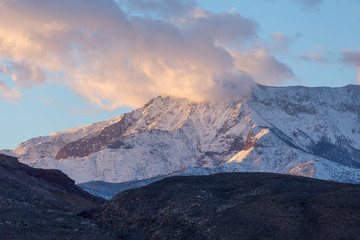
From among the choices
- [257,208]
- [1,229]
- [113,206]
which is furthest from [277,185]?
[1,229]

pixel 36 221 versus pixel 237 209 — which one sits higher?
pixel 36 221

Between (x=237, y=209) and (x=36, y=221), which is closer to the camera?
(x=237, y=209)

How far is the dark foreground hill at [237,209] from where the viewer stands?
43.0m

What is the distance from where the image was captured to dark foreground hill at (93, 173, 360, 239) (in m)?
43.0

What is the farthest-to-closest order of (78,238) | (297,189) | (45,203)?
1. (45,203)
2. (297,189)
3. (78,238)

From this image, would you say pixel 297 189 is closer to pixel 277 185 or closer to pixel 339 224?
pixel 277 185

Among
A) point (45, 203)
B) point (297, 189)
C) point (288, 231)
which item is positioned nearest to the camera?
point (288, 231)

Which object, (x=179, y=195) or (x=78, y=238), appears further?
(x=179, y=195)

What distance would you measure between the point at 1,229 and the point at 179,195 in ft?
39.8

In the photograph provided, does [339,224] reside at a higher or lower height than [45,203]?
lower

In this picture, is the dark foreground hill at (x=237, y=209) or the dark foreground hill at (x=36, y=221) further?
the dark foreground hill at (x=36, y=221)

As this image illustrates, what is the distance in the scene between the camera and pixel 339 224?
42.5m

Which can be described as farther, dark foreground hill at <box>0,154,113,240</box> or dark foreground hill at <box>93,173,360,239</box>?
dark foreground hill at <box>0,154,113,240</box>

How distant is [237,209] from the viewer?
4669 centimetres
